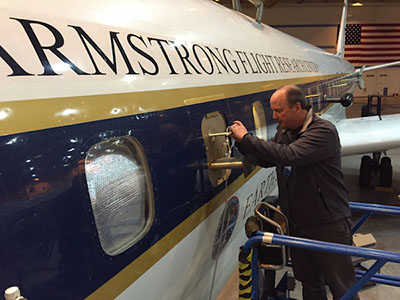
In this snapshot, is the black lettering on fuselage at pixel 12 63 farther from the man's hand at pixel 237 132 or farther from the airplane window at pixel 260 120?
the airplane window at pixel 260 120

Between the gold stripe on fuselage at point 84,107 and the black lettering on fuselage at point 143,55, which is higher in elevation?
the black lettering on fuselage at point 143,55

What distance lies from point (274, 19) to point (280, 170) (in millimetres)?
25659


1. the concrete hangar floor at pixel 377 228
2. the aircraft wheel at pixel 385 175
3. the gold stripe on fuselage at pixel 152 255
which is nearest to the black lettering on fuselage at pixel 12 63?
the gold stripe on fuselage at pixel 152 255

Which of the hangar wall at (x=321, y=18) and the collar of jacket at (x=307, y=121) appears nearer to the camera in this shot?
the collar of jacket at (x=307, y=121)

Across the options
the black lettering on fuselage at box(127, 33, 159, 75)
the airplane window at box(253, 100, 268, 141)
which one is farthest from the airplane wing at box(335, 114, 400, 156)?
the black lettering on fuselage at box(127, 33, 159, 75)

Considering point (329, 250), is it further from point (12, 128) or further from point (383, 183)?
point (383, 183)

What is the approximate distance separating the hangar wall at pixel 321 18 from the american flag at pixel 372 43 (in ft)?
2.49

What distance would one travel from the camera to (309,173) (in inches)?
92.2

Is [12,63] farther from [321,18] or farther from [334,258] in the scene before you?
[321,18]

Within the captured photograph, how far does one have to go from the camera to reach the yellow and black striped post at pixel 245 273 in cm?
238

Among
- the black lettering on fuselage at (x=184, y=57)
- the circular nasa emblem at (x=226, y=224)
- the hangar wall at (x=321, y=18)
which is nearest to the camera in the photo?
the black lettering on fuselage at (x=184, y=57)

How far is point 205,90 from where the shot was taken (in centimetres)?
216

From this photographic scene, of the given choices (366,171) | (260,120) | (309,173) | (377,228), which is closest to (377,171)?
(366,171)

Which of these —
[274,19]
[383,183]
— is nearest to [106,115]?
[383,183]
